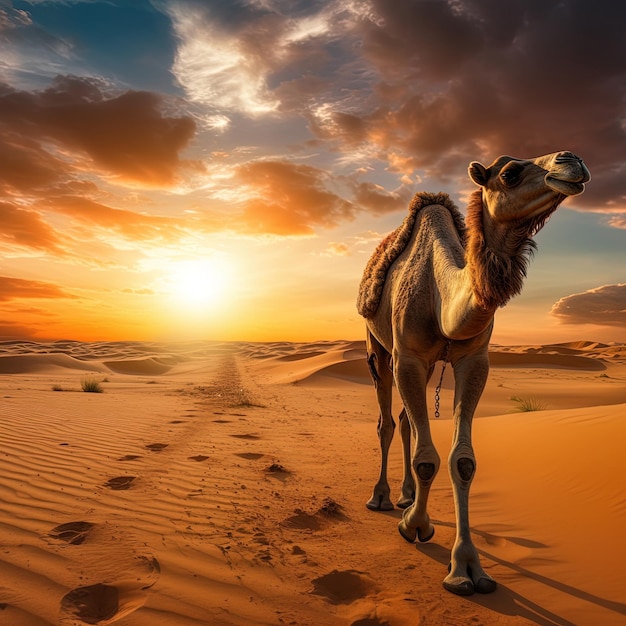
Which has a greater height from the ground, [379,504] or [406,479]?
[406,479]

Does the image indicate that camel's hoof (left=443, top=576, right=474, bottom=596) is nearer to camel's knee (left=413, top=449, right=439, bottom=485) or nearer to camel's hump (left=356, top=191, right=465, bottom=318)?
camel's knee (left=413, top=449, right=439, bottom=485)

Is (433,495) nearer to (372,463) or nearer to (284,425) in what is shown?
(372,463)

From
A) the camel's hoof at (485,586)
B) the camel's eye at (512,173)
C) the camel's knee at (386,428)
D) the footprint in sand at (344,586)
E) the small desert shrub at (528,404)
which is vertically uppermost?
the camel's eye at (512,173)

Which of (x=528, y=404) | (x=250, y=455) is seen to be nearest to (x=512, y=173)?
→ (x=250, y=455)

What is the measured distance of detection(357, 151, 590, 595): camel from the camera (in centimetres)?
287

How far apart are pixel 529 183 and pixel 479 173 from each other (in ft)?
1.42

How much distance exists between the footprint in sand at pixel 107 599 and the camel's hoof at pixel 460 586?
2.07 metres

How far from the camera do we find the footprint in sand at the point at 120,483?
17.5 ft

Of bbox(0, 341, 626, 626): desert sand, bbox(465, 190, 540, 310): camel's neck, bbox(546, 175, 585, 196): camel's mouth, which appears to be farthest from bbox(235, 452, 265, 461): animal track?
bbox(546, 175, 585, 196): camel's mouth

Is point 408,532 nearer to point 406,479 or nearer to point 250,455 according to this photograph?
point 406,479

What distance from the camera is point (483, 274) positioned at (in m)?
2.98

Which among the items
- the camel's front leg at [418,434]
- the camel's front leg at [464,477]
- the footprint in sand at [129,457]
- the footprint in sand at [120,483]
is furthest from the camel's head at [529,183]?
the footprint in sand at [129,457]

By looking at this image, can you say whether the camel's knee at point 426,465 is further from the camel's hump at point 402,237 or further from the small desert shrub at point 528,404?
the small desert shrub at point 528,404

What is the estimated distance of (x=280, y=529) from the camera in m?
4.38
